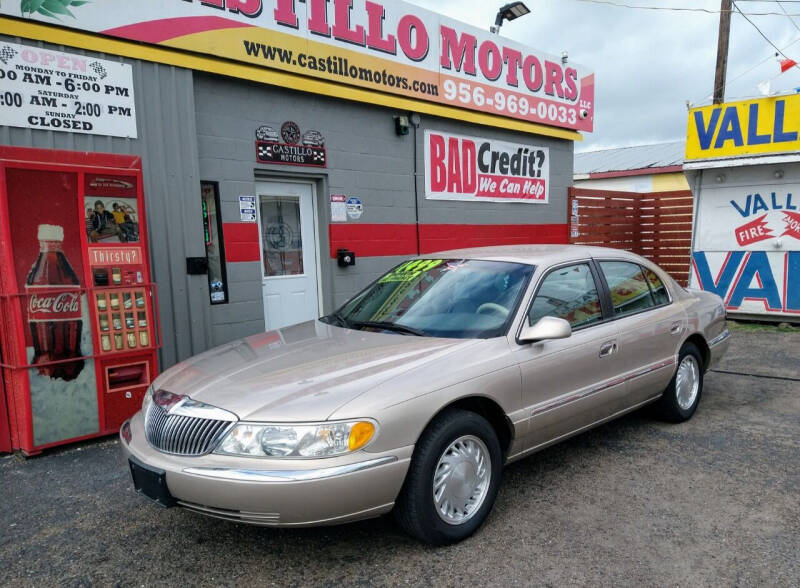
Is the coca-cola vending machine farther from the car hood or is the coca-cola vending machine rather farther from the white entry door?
the white entry door

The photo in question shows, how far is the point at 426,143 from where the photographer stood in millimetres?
8305

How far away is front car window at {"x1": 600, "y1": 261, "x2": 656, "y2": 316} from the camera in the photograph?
13.6 feet

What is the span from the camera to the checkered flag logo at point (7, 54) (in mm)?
4609

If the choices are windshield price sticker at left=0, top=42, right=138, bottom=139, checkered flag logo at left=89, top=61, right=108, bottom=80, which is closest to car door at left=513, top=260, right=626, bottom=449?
windshield price sticker at left=0, top=42, right=138, bottom=139

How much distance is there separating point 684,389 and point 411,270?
2.50 metres

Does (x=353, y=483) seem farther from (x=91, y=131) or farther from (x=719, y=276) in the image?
(x=719, y=276)

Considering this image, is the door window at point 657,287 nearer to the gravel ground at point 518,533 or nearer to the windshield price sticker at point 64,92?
the gravel ground at point 518,533

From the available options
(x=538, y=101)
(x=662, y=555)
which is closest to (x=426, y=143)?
(x=538, y=101)

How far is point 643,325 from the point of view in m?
4.20

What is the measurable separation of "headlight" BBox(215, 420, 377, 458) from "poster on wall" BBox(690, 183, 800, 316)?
28.5 ft

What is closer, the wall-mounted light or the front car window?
the front car window

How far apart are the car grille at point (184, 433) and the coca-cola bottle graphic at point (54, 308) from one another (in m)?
1.92

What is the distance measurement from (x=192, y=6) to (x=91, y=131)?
5.38 ft

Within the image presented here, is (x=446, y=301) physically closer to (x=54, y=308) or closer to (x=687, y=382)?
(x=687, y=382)
